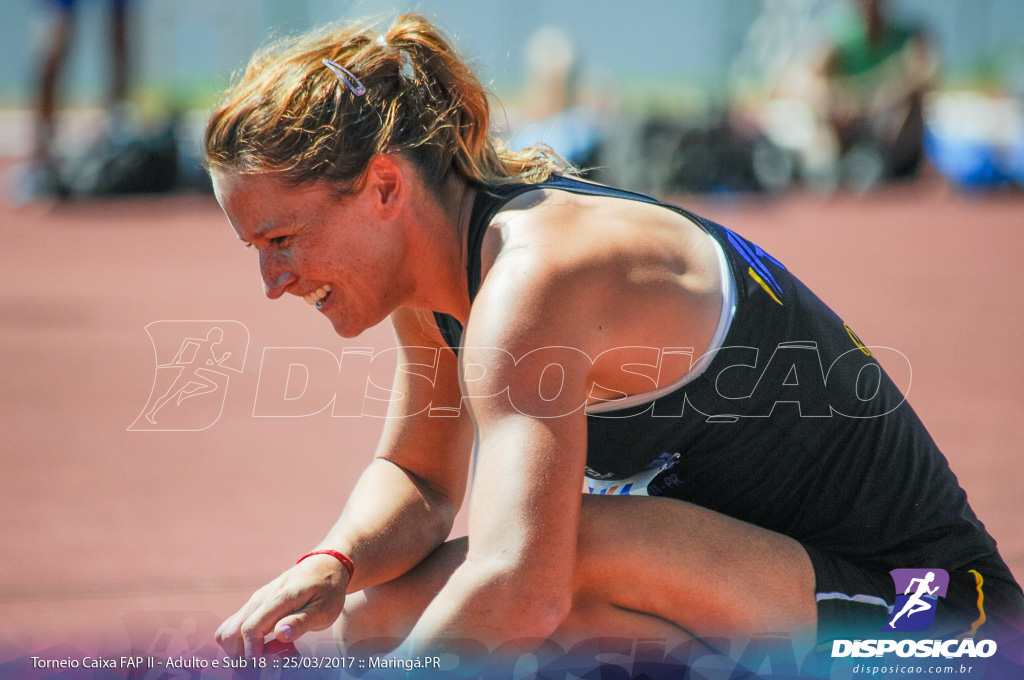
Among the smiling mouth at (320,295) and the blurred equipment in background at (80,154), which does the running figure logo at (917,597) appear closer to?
the smiling mouth at (320,295)

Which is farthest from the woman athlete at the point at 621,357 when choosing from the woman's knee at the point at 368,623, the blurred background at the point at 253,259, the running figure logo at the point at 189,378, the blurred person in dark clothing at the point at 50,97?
→ the blurred person in dark clothing at the point at 50,97

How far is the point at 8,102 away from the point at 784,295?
2291cm

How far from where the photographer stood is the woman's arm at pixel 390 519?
77.0 inches

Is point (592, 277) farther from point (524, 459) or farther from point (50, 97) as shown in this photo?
point (50, 97)

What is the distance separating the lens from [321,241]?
188 centimetres

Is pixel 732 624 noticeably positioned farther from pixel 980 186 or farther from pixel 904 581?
pixel 980 186

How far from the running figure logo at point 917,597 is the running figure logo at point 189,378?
7.77 feet

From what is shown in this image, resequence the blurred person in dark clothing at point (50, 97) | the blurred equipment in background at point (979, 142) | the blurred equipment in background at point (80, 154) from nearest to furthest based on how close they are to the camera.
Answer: the blurred equipment in background at point (80, 154), the blurred person in dark clothing at point (50, 97), the blurred equipment in background at point (979, 142)

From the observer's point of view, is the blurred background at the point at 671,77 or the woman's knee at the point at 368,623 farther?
the blurred background at the point at 671,77

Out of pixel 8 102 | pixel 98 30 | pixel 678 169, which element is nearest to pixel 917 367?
pixel 678 169

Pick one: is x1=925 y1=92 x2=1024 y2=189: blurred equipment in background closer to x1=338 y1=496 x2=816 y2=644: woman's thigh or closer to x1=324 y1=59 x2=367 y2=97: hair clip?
x1=338 y1=496 x2=816 y2=644: woman's thigh

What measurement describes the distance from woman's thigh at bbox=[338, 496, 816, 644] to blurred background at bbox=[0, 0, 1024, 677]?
0.86 metres

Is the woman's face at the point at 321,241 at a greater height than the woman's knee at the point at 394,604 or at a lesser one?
greater

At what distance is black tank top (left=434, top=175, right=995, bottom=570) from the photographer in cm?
181
